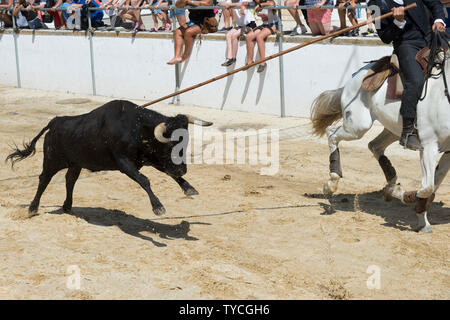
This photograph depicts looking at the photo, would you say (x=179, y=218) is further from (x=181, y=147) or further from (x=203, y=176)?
(x=203, y=176)

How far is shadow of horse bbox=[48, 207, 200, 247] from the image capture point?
7477 mm

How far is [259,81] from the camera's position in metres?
14.2

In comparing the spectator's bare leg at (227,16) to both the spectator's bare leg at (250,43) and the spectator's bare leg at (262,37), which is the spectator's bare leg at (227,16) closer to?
the spectator's bare leg at (250,43)

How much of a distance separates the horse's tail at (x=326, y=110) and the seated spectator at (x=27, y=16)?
12225mm

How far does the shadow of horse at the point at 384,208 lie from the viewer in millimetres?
7918

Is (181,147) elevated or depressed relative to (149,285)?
elevated

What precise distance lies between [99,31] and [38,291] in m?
12.2

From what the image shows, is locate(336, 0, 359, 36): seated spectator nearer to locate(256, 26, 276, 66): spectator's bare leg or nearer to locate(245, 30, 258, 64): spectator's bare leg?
locate(256, 26, 276, 66): spectator's bare leg

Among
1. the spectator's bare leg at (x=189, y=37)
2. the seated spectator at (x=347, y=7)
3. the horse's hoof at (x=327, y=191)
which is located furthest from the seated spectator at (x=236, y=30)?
the horse's hoof at (x=327, y=191)

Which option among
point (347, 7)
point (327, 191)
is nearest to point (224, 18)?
Result: point (347, 7)

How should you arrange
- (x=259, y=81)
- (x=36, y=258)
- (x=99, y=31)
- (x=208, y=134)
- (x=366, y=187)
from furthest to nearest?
(x=99, y=31) < (x=259, y=81) < (x=208, y=134) < (x=366, y=187) < (x=36, y=258)

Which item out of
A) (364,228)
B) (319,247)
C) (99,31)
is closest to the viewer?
(319,247)

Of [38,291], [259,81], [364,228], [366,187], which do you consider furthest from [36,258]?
[259,81]

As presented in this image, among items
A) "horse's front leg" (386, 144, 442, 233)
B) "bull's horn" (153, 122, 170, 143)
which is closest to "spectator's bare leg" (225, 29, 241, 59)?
"horse's front leg" (386, 144, 442, 233)
